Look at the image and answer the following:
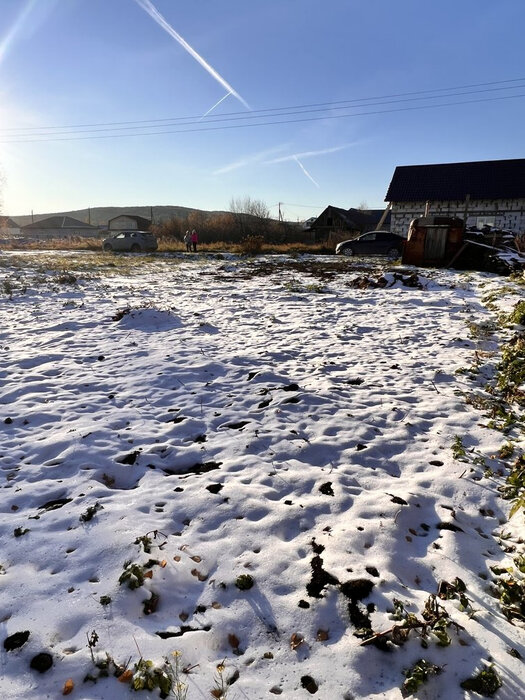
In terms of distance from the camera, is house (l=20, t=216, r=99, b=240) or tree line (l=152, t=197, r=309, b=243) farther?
house (l=20, t=216, r=99, b=240)

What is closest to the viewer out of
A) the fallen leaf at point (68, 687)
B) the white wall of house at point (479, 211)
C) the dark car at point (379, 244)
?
the fallen leaf at point (68, 687)

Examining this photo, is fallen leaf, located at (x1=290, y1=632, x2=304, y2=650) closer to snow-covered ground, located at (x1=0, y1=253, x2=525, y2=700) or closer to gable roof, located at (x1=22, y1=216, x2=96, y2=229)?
snow-covered ground, located at (x1=0, y1=253, x2=525, y2=700)

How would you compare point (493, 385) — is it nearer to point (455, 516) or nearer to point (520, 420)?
point (520, 420)

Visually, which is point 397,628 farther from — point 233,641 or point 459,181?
point 459,181

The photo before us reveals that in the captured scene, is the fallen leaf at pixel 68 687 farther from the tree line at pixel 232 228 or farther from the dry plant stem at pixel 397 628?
the tree line at pixel 232 228

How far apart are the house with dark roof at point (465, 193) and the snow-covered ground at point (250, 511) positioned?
1043 inches

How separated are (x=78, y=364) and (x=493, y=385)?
5.70m

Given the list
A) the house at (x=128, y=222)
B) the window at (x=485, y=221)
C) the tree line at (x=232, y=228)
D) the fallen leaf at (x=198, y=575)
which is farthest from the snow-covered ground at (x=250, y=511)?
the house at (x=128, y=222)

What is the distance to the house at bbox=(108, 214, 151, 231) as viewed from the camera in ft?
231

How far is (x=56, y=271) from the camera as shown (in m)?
15.3

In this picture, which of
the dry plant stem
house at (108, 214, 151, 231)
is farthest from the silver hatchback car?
house at (108, 214, 151, 231)

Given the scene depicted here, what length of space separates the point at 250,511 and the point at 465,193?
3209cm

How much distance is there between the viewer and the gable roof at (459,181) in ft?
92.9

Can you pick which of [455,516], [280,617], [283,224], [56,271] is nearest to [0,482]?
[280,617]
